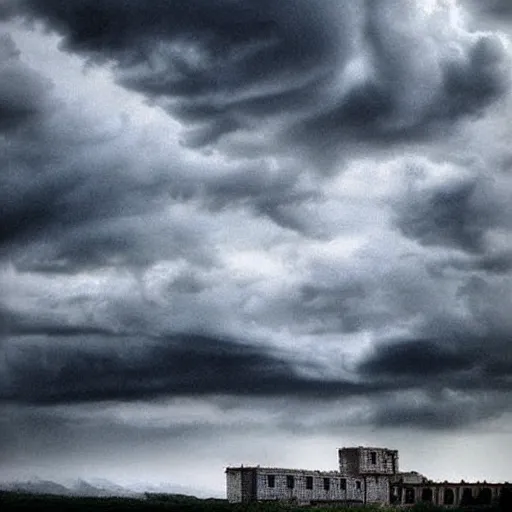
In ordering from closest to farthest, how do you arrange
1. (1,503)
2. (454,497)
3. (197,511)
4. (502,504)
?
(197,511), (502,504), (1,503), (454,497)

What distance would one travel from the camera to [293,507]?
8644cm

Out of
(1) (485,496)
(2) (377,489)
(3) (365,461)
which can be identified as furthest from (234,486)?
(1) (485,496)

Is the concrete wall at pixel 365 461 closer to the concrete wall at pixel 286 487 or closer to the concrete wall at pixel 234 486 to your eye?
the concrete wall at pixel 286 487

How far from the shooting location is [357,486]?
328 feet

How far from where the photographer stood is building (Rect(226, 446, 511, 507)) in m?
90.6

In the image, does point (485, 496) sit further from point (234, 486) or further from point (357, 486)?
point (234, 486)

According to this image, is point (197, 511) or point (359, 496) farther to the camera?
point (359, 496)

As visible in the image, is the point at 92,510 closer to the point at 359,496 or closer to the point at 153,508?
the point at 153,508

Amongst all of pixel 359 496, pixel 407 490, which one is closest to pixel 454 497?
pixel 407 490

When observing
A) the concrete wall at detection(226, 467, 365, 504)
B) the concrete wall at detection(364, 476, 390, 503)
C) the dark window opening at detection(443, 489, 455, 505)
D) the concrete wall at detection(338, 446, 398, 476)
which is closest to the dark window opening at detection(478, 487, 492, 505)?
the dark window opening at detection(443, 489, 455, 505)

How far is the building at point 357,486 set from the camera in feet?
297

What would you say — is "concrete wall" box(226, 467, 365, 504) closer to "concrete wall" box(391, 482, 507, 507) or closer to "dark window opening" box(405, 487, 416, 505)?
"concrete wall" box(391, 482, 507, 507)

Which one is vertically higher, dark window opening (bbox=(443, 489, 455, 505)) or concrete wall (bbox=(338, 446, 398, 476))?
concrete wall (bbox=(338, 446, 398, 476))

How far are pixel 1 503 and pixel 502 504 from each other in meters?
51.5
